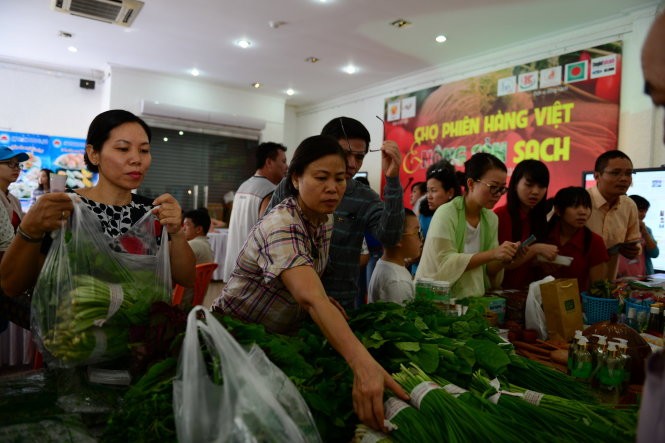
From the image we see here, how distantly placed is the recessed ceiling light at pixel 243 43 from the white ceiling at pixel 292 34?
108 mm

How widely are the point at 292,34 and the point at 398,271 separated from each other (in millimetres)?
4520

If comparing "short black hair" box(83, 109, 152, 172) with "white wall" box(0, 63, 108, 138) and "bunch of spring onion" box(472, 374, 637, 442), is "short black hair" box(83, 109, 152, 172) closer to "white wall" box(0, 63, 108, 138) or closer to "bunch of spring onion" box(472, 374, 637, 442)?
"bunch of spring onion" box(472, 374, 637, 442)

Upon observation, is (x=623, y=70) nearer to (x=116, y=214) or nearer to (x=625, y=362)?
(x=625, y=362)

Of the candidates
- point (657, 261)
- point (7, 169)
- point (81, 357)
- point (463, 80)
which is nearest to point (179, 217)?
point (81, 357)

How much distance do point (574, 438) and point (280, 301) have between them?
824 mm

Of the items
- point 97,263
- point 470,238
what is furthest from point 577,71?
point 97,263

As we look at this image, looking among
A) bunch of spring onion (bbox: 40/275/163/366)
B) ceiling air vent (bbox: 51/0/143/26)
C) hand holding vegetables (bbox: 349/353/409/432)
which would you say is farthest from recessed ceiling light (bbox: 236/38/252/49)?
hand holding vegetables (bbox: 349/353/409/432)

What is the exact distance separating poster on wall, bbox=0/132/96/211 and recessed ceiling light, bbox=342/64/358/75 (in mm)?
4949

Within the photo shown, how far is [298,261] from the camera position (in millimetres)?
1173

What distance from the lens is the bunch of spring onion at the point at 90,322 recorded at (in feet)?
3.49

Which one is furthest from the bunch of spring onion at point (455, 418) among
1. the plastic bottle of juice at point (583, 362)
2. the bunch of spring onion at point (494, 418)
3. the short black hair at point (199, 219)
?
the short black hair at point (199, 219)

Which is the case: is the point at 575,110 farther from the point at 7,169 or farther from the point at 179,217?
the point at 7,169

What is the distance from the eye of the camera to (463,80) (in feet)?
21.9

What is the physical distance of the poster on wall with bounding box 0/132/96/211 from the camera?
7723 millimetres
